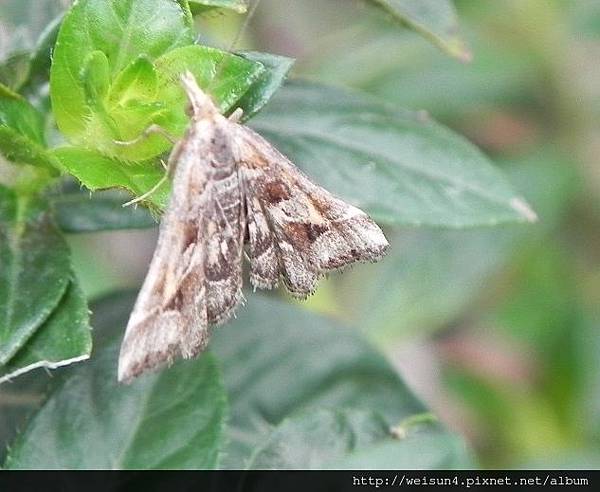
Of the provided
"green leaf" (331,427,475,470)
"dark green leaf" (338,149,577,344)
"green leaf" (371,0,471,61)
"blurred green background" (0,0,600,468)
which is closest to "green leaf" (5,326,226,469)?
"green leaf" (331,427,475,470)

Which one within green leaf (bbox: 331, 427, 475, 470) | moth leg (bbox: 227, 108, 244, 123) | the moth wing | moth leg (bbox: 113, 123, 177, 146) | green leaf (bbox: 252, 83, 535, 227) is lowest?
green leaf (bbox: 331, 427, 475, 470)

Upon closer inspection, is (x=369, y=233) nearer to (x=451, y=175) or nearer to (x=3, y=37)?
(x=451, y=175)

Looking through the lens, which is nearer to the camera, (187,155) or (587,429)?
(187,155)

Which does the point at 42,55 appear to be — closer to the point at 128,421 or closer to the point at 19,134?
the point at 19,134

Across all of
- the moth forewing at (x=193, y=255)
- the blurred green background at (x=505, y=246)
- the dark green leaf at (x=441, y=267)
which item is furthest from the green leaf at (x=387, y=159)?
the dark green leaf at (x=441, y=267)

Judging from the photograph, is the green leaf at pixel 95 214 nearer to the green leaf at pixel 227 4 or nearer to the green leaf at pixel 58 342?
the green leaf at pixel 58 342

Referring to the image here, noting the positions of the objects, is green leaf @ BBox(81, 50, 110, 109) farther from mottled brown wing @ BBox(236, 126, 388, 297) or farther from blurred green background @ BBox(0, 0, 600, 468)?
blurred green background @ BBox(0, 0, 600, 468)
